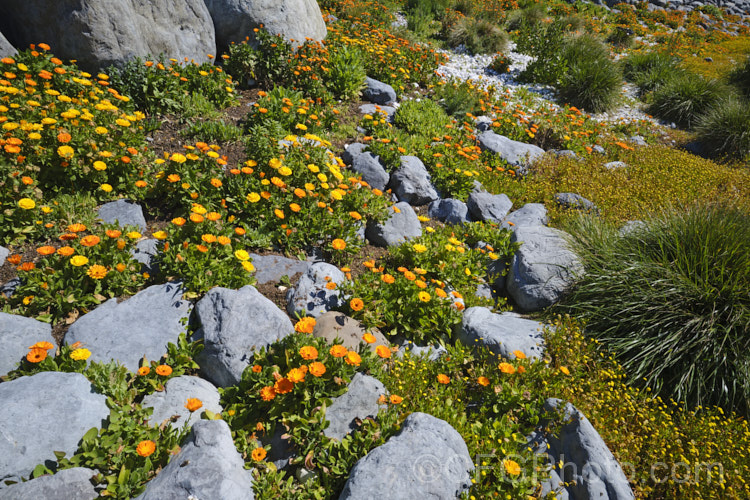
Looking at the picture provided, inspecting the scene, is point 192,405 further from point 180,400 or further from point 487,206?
point 487,206

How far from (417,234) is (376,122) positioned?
2.47 meters

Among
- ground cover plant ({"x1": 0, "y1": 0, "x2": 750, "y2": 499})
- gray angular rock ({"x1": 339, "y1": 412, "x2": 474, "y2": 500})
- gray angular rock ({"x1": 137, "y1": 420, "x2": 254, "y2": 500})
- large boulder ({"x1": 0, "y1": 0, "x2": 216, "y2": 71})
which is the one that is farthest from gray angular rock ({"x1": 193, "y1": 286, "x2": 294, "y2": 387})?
large boulder ({"x1": 0, "y1": 0, "x2": 216, "y2": 71})

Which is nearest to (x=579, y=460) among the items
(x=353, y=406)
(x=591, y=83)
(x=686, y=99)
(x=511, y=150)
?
(x=353, y=406)

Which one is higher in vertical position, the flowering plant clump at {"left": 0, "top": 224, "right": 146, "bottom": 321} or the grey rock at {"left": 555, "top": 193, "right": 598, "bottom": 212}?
the flowering plant clump at {"left": 0, "top": 224, "right": 146, "bottom": 321}

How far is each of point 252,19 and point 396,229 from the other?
5.27 metres

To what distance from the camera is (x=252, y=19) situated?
7.47 meters

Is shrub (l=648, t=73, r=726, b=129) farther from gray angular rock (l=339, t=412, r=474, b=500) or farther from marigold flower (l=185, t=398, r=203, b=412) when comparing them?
marigold flower (l=185, t=398, r=203, b=412)

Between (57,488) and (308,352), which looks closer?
(57,488)

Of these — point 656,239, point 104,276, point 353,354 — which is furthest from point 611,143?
point 104,276

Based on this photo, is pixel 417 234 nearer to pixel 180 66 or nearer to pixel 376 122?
pixel 376 122

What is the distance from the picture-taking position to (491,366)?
356 cm

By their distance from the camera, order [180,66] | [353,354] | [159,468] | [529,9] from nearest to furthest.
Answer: [159,468]
[353,354]
[180,66]
[529,9]

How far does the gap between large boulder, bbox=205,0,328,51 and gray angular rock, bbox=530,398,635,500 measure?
735cm

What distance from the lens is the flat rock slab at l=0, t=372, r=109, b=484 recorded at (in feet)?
7.87
